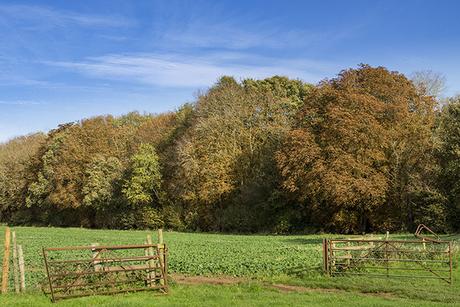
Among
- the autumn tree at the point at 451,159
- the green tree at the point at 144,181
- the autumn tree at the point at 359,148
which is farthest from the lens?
the green tree at the point at 144,181

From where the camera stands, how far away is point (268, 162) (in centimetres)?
5666

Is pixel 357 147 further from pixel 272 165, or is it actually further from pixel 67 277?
pixel 67 277

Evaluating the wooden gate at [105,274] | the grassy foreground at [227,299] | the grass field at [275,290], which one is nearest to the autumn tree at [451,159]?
the grass field at [275,290]

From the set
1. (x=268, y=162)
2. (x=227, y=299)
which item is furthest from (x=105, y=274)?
(x=268, y=162)

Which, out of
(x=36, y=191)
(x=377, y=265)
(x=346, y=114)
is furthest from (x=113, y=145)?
(x=377, y=265)

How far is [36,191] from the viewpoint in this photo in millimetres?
81125

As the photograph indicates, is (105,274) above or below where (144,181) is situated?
below

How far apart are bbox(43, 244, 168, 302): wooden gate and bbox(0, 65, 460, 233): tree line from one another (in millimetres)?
29104

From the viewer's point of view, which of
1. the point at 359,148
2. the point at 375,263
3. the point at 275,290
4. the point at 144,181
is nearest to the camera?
the point at 275,290

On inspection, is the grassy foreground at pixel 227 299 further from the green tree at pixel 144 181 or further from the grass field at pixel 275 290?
the green tree at pixel 144 181

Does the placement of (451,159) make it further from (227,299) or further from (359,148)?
(227,299)

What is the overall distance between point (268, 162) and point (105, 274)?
4065 centimetres

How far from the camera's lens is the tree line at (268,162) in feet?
149

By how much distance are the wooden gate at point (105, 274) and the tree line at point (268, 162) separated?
2910 centimetres
